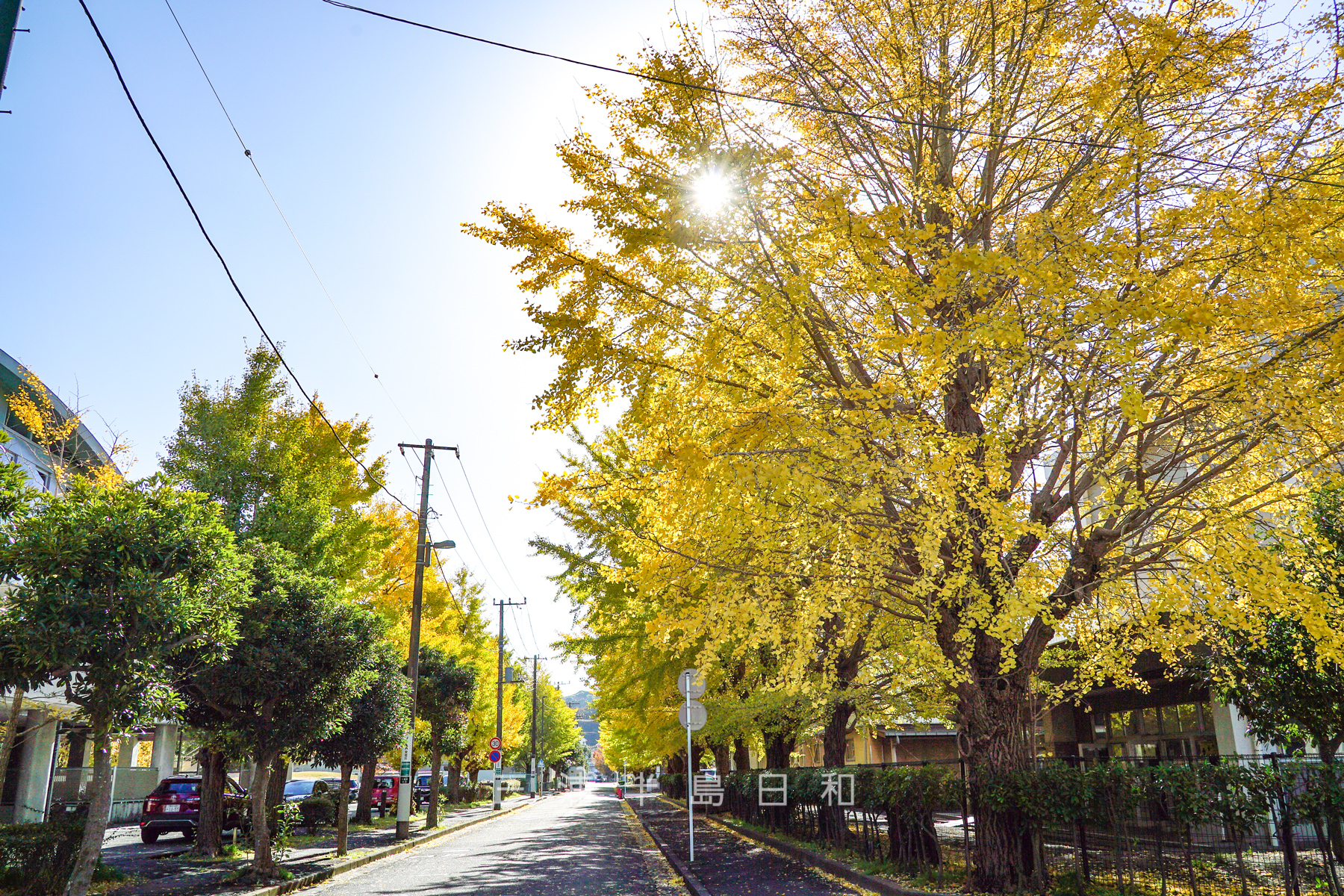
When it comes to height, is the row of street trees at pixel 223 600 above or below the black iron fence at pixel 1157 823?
above

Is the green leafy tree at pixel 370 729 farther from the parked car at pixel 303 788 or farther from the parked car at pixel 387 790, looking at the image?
the parked car at pixel 387 790

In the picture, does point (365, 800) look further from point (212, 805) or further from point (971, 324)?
point (971, 324)

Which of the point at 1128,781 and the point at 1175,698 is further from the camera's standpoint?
the point at 1175,698

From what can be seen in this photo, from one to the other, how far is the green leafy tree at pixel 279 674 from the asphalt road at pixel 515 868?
203 centimetres

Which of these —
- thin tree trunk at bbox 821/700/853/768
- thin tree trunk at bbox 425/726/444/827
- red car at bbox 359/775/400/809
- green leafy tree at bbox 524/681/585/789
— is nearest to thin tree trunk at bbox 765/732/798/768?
thin tree trunk at bbox 821/700/853/768

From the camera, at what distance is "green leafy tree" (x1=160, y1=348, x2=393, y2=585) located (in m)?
17.3

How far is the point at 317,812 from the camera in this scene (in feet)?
84.4

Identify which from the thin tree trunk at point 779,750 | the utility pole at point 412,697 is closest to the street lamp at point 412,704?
the utility pole at point 412,697

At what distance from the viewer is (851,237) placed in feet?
25.3

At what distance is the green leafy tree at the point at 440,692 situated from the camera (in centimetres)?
2700

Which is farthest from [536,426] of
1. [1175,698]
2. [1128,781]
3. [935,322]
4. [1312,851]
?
[1175,698]

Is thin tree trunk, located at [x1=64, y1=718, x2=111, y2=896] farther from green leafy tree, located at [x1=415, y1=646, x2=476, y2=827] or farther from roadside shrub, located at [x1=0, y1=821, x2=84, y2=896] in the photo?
green leafy tree, located at [x1=415, y1=646, x2=476, y2=827]

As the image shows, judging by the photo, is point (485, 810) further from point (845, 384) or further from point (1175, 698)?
point (845, 384)

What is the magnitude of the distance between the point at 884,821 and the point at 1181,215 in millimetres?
10309
